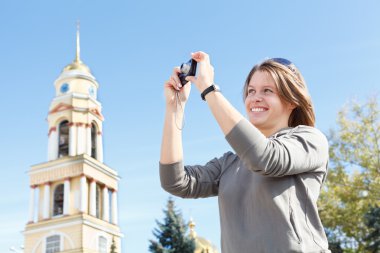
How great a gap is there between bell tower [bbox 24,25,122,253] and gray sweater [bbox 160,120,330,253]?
33400 millimetres

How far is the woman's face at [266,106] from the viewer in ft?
6.74

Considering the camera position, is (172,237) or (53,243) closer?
(172,237)

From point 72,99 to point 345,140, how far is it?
25.2m

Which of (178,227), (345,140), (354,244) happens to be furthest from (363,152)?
(178,227)

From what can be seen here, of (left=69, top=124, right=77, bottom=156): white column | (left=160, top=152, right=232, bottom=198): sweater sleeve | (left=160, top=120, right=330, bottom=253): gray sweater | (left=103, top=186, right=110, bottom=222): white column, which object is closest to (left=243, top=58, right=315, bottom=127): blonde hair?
(left=160, top=120, right=330, bottom=253): gray sweater

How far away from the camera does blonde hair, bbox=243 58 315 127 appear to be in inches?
80.7

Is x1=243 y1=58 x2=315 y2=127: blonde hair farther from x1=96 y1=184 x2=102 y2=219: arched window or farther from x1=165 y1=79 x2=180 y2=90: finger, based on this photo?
x1=96 y1=184 x2=102 y2=219: arched window

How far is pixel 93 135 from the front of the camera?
40.2 m

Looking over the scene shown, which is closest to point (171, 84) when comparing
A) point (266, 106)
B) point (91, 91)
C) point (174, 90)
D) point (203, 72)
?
point (174, 90)

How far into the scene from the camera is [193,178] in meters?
2.27

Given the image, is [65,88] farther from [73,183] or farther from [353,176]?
[353,176]

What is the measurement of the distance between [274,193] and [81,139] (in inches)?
1469

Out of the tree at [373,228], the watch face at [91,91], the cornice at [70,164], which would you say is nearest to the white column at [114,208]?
the cornice at [70,164]

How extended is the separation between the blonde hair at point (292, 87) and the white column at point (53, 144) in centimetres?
3738
